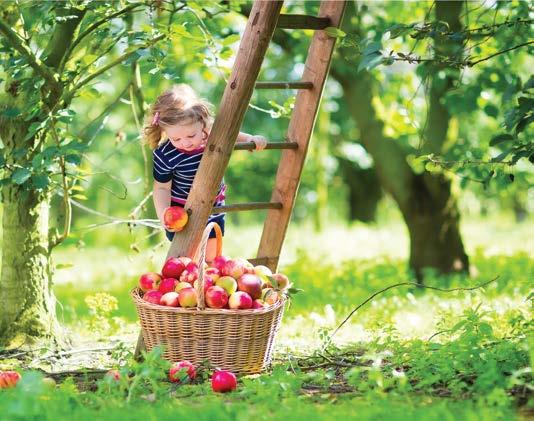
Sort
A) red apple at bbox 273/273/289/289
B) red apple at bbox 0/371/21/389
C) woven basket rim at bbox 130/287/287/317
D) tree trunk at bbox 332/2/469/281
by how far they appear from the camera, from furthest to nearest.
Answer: tree trunk at bbox 332/2/469/281, red apple at bbox 273/273/289/289, woven basket rim at bbox 130/287/287/317, red apple at bbox 0/371/21/389

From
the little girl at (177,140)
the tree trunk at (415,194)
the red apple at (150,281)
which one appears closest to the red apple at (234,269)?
the red apple at (150,281)

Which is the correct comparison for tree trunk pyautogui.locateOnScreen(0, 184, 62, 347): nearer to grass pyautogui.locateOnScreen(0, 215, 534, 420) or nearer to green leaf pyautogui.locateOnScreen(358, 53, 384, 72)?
grass pyautogui.locateOnScreen(0, 215, 534, 420)

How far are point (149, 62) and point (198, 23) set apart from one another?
0.71m

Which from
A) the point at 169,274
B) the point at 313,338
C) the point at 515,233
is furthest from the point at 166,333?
the point at 515,233

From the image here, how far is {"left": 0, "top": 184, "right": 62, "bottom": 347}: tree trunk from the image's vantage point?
4523mm

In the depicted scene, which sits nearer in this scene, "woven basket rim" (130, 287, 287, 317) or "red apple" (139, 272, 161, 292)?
"woven basket rim" (130, 287, 287, 317)

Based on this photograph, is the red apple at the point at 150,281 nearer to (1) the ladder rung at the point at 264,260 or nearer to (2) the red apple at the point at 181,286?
(2) the red apple at the point at 181,286

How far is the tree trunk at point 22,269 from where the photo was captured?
452 centimetres

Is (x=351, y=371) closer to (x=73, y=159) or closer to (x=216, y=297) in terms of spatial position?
(x=216, y=297)

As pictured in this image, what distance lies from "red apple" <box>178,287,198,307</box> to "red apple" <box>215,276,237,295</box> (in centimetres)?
13

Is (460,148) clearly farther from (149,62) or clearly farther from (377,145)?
(149,62)

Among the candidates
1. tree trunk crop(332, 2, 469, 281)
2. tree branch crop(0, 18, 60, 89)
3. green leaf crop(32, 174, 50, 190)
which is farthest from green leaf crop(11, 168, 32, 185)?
tree trunk crop(332, 2, 469, 281)

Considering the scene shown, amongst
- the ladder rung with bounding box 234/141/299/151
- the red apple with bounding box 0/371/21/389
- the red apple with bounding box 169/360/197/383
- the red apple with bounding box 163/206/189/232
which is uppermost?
the ladder rung with bounding box 234/141/299/151

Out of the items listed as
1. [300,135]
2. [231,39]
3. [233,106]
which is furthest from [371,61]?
[231,39]
